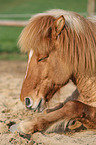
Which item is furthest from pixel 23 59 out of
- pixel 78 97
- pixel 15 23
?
pixel 78 97

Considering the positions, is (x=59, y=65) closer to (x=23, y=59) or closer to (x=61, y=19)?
(x=61, y=19)

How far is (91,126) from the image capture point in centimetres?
217

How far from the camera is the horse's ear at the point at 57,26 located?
2.01 m

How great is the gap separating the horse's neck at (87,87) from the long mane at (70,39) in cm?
14

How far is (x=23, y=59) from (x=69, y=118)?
5424 millimetres

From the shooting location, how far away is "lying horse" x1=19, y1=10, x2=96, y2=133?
209 cm

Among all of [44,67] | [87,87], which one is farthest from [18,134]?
[87,87]

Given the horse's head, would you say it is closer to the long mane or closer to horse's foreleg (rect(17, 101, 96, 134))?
the long mane

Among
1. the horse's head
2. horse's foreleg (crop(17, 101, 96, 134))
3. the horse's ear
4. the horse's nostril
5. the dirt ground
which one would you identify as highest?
the horse's ear

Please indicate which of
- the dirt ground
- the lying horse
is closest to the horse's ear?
the lying horse

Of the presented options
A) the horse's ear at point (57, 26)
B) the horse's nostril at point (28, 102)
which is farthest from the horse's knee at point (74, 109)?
the horse's ear at point (57, 26)

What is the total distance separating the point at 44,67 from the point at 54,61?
12 centimetres

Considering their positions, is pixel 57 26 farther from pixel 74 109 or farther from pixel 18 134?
pixel 18 134

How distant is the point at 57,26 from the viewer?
205cm
